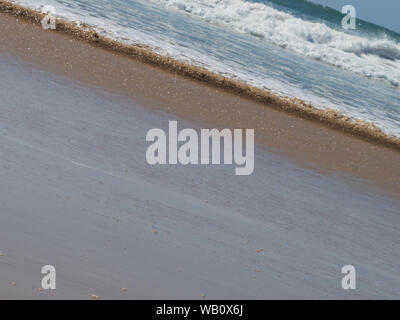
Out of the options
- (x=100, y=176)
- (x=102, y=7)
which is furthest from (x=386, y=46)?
(x=100, y=176)

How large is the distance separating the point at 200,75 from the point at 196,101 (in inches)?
36.6

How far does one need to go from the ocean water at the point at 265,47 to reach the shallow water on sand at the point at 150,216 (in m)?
3.08

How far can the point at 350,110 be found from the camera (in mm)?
9000

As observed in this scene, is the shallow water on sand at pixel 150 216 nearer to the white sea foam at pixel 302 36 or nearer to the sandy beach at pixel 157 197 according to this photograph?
the sandy beach at pixel 157 197

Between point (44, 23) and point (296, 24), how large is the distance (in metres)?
10.1

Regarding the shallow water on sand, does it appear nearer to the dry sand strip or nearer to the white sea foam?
the dry sand strip

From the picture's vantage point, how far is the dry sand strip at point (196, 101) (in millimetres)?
6160

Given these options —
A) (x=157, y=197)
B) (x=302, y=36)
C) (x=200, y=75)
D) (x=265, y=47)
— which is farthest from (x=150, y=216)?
(x=302, y=36)

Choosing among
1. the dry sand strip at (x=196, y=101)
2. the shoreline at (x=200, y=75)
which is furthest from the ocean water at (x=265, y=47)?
the dry sand strip at (x=196, y=101)

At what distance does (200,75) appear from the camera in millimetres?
7465

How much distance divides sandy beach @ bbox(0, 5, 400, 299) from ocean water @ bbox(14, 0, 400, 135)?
1627 millimetres

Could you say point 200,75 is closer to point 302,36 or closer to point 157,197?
point 157,197

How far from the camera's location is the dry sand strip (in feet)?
20.2
